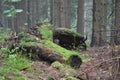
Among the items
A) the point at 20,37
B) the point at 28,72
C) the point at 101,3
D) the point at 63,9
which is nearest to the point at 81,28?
the point at 63,9

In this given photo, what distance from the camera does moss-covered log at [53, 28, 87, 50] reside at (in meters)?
9.97

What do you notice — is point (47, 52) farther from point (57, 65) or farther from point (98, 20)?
point (98, 20)

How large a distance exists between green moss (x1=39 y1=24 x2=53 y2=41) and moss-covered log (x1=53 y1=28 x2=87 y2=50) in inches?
26.8

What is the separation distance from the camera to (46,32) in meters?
8.80

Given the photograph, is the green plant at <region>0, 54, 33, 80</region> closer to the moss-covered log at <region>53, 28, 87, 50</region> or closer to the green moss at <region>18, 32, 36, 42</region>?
the green moss at <region>18, 32, 36, 42</region>

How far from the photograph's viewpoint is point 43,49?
7453mm

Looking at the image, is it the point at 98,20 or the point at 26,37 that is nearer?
the point at 26,37

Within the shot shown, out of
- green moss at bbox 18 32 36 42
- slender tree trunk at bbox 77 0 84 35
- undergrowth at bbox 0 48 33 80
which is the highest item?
green moss at bbox 18 32 36 42

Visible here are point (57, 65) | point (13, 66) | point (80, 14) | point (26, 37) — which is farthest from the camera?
point (80, 14)

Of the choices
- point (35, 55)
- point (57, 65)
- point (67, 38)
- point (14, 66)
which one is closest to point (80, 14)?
Answer: point (67, 38)

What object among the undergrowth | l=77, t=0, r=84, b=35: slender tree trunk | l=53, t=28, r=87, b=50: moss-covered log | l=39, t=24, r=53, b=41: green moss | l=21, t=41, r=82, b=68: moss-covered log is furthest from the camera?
l=77, t=0, r=84, b=35: slender tree trunk

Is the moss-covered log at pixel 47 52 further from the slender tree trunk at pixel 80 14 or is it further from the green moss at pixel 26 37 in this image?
the slender tree trunk at pixel 80 14

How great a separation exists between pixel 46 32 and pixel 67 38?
1.55 metres

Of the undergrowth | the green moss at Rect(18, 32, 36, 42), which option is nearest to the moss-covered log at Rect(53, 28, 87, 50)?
the green moss at Rect(18, 32, 36, 42)
